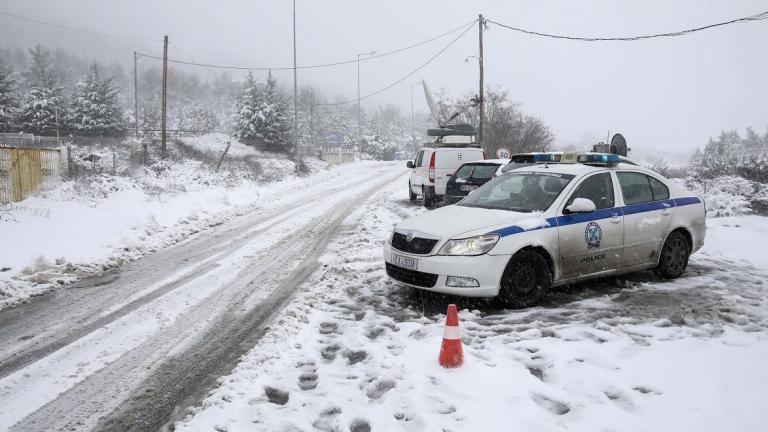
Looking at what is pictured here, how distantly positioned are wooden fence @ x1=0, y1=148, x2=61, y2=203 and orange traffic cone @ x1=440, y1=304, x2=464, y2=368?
47.2 feet

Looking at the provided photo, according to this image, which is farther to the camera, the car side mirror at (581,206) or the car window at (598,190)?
the car window at (598,190)

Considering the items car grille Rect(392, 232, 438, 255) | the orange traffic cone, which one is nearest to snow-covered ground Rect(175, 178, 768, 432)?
the orange traffic cone

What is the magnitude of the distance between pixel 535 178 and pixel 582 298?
5.51ft

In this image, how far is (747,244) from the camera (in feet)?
31.2

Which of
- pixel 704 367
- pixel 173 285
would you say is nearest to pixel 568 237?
pixel 704 367

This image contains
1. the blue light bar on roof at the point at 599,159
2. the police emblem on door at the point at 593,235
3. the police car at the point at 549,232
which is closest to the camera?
the police car at the point at 549,232

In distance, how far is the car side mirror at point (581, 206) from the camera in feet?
19.3

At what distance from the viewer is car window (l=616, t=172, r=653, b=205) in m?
6.66

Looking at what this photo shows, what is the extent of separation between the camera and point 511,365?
4133mm

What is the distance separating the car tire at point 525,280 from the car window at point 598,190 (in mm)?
1078

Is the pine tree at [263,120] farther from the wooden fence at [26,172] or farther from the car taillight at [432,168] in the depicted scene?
the car taillight at [432,168]

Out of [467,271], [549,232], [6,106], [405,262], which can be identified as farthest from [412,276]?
[6,106]

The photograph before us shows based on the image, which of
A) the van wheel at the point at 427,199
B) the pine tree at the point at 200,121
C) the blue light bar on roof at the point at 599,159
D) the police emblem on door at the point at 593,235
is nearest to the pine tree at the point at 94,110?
the pine tree at the point at 200,121

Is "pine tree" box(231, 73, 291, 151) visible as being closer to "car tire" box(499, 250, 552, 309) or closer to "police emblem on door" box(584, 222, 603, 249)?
"police emblem on door" box(584, 222, 603, 249)
